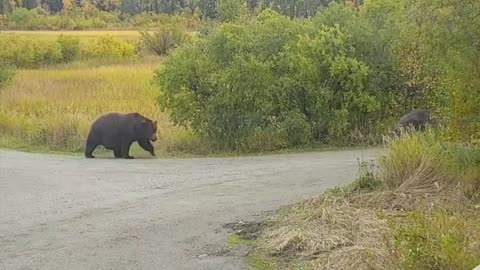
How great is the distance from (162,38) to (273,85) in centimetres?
3965

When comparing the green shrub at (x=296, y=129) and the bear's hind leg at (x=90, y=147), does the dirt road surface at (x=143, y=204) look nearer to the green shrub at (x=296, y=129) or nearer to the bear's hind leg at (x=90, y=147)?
the bear's hind leg at (x=90, y=147)

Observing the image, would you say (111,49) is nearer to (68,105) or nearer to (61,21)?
(68,105)

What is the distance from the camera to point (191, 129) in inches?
866

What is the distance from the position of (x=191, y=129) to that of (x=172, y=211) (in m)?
10.0

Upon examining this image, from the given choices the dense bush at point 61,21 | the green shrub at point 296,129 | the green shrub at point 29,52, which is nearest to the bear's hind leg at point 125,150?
the green shrub at point 296,129

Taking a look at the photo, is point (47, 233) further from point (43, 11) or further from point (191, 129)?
point (43, 11)

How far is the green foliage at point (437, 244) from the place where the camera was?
6918mm

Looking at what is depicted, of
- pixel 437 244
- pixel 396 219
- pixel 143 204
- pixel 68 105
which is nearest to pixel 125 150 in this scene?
pixel 143 204

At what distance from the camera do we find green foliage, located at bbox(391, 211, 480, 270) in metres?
6.92

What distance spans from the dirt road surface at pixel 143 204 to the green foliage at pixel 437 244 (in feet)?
6.65

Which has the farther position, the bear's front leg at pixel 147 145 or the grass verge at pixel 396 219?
the bear's front leg at pixel 147 145

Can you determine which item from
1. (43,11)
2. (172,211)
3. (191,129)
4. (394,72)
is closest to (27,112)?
(191,129)

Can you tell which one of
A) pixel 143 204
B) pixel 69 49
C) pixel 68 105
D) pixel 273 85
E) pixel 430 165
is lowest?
pixel 143 204

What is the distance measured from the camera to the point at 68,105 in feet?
102
